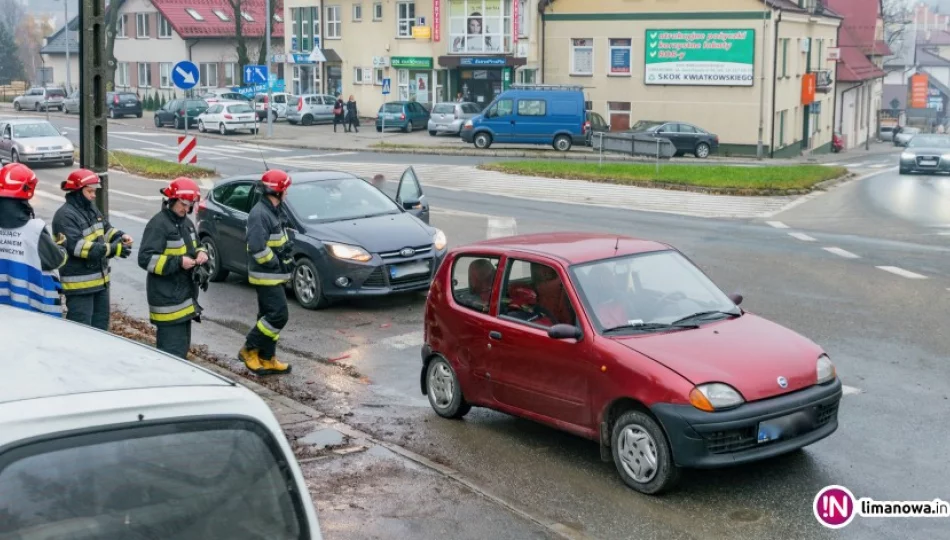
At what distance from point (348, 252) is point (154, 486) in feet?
35.3

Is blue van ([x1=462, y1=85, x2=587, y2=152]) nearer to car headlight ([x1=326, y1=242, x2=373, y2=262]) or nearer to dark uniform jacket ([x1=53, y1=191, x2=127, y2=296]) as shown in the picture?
car headlight ([x1=326, y1=242, x2=373, y2=262])

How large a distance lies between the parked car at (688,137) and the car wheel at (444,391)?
37970 millimetres

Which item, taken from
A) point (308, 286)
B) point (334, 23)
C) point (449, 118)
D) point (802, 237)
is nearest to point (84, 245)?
point (308, 286)

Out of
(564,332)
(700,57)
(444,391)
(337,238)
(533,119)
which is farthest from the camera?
(700,57)

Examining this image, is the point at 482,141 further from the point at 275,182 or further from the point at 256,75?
the point at 275,182

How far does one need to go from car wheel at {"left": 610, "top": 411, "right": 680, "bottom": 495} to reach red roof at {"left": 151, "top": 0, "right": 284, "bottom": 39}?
70.0m

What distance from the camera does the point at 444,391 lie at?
370 inches

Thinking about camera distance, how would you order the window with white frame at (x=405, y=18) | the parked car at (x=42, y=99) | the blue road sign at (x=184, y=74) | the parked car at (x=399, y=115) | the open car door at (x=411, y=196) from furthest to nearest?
the parked car at (x=42, y=99) < the window with white frame at (x=405, y=18) < the parked car at (x=399, y=115) < the blue road sign at (x=184, y=74) < the open car door at (x=411, y=196)

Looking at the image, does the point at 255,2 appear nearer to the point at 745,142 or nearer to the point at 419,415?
the point at 745,142

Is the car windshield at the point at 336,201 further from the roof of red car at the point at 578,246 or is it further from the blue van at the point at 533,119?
the blue van at the point at 533,119

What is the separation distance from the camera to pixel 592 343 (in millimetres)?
7867

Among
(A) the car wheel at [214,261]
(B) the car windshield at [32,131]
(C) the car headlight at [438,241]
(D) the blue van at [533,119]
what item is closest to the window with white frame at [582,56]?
(D) the blue van at [533,119]

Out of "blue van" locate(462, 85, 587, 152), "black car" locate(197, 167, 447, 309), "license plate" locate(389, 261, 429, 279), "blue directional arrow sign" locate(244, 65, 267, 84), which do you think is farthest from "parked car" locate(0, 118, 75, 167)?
"license plate" locate(389, 261, 429, 279)

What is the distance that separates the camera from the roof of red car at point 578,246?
28.2 feet
